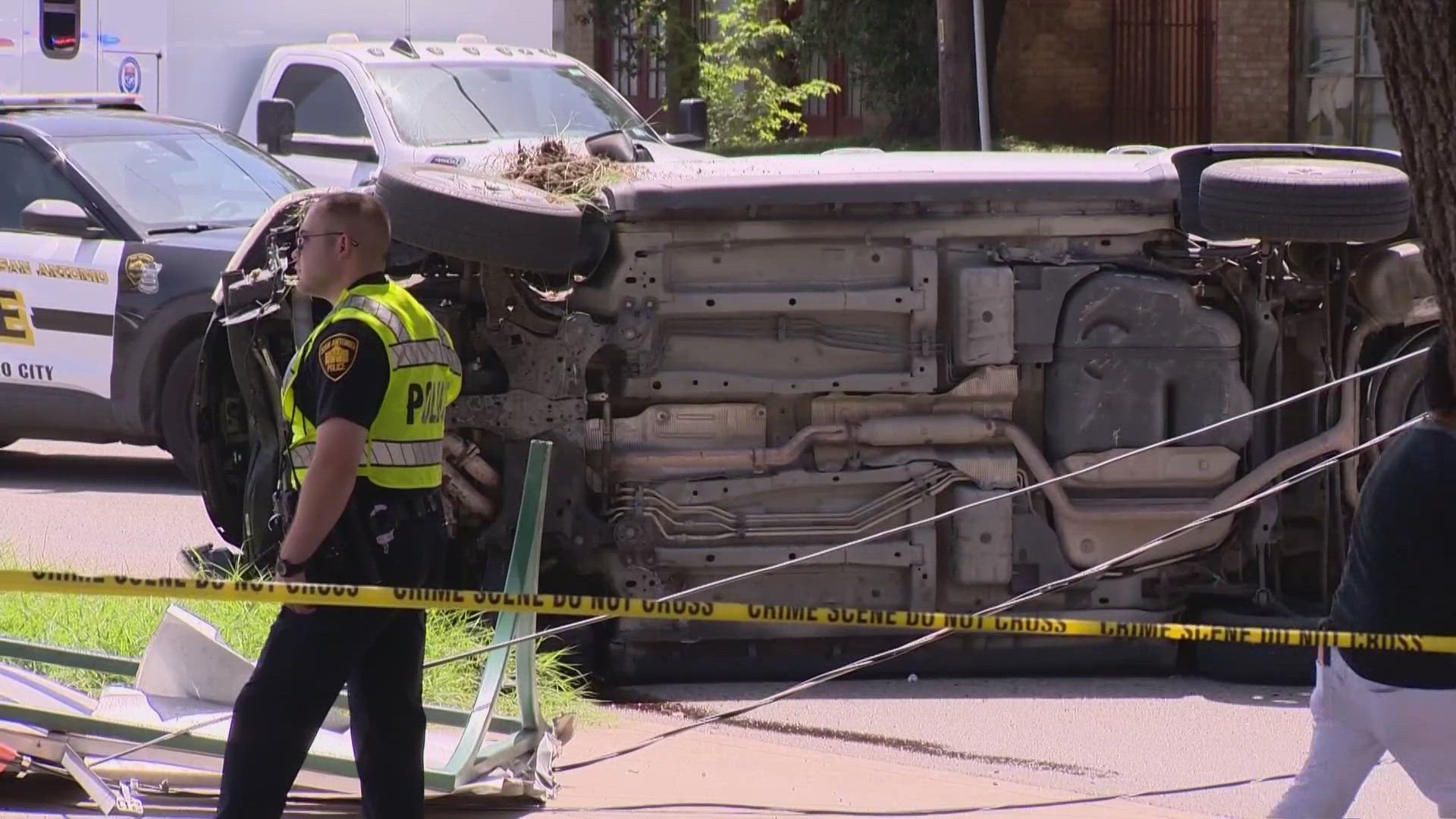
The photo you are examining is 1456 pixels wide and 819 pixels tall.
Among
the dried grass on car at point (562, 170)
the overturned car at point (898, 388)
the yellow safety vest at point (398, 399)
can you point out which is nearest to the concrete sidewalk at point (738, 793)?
the overturned car at point (898, 388)

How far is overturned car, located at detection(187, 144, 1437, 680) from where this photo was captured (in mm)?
6652

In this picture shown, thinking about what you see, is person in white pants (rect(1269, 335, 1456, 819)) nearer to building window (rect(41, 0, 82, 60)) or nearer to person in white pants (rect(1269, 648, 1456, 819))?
person in white pants (rect(1269, 648, 1456, 819))

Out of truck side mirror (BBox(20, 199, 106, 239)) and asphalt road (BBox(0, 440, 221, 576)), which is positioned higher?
truck side mirror (BBox(20, 199, 106, 239))

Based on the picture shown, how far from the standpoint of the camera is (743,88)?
81.8ft

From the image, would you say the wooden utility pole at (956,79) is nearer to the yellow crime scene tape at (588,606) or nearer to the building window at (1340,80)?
the building window at (1340,80)

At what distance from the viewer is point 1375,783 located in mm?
5730

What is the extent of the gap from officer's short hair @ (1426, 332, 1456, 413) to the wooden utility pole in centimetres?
1531

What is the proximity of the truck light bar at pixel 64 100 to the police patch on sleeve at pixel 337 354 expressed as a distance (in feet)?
24.3

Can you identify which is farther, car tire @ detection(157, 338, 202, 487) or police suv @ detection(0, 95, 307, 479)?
police suv @ detection(0, 95, 307, 479)

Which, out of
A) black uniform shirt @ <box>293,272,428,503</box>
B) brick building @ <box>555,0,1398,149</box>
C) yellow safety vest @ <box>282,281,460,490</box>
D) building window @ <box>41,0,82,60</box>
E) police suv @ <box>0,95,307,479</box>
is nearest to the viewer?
black uniform shirt @ <box>293,272,428,503</box>

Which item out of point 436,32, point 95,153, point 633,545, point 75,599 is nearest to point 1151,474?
point 633,545

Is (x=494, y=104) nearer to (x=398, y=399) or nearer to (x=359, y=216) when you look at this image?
(x=359, y=216)

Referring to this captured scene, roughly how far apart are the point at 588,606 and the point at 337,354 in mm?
771

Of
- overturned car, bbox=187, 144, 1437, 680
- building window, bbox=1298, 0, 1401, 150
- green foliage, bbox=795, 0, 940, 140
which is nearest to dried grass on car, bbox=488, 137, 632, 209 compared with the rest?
overturned car, bbox=187, 144, 1437, 680
